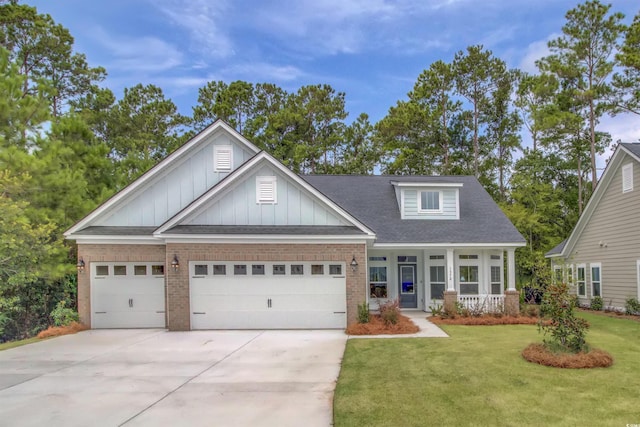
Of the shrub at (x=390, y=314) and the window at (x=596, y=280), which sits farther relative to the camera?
the window at (x=596, y=280)

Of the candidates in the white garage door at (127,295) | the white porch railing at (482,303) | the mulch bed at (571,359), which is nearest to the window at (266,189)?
the white garage door at (127,295)

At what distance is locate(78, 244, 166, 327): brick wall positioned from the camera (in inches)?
540

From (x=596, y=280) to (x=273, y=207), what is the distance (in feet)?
47.8

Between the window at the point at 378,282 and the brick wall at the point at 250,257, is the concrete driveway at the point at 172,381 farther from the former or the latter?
the window at the point at 378,282

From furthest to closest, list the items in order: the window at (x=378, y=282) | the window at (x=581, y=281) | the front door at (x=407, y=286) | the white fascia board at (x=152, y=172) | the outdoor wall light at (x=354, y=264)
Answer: the window at (x=581, y=281) < the front door at (x=407, y=286) < the window at (x=378, y=282) < the white fascia board at (x=152, y=172) < the outdoor wall light at (x=354, y=264)

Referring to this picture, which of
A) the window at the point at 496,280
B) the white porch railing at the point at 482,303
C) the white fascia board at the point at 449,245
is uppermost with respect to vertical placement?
the white fascia board at the point at 449,245

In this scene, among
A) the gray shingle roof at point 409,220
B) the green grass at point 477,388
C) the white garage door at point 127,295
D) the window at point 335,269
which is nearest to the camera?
the green grass at point 477,388

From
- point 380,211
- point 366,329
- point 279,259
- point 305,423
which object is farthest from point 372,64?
point 305,423

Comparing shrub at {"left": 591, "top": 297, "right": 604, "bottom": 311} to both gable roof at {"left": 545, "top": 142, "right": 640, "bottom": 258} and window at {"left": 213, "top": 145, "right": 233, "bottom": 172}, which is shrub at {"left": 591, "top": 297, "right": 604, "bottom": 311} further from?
window at {"left": 213, "top": 145, "right": 233, "bottom": 172}

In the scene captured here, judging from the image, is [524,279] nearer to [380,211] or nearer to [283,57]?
[380,211]

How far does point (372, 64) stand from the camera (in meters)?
24.7

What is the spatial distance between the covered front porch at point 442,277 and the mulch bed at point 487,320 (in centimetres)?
57

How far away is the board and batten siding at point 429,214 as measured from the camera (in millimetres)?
17453

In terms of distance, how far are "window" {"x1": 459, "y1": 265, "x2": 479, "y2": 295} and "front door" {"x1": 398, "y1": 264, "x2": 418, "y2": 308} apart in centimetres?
188
